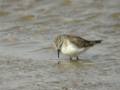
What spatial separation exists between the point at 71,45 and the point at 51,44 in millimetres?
1103

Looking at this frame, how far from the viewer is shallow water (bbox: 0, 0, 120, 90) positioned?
8742 mm

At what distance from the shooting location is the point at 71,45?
10594 mm

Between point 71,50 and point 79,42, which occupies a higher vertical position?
point 79,42

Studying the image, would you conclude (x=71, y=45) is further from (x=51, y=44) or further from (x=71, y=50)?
(x=51, y=44)

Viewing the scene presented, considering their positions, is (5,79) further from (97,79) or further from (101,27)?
(101,27)

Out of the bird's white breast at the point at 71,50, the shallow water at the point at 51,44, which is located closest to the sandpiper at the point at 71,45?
the bird's white breast at the point at 71,50

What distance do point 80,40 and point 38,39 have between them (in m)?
1.70

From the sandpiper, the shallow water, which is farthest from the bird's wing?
the shallow water

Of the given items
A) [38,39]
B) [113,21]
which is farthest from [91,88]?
[113,21]

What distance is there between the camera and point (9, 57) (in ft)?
35.2

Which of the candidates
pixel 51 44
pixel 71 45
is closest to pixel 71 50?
→ pixel 71 45

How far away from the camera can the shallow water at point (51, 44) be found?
344 inches

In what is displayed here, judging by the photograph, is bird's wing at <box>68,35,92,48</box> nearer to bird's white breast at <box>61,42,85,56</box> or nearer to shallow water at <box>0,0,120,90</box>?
bird's white breast at <box>61,42,85,56</box>

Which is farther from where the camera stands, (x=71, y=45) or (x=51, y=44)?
(x=51, y=44)
